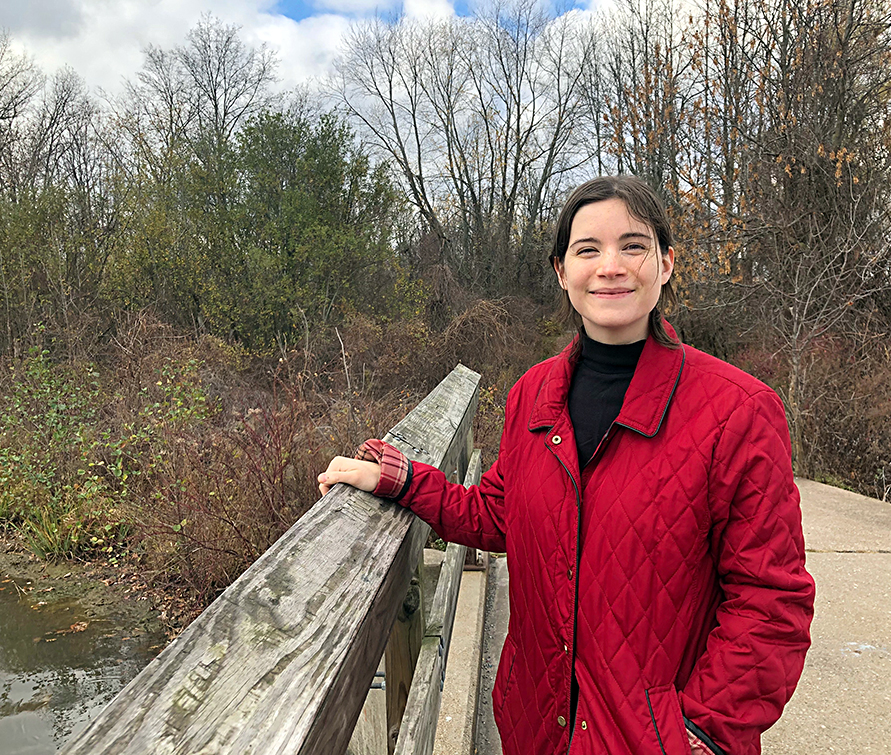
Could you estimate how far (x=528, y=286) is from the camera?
20.9 metres

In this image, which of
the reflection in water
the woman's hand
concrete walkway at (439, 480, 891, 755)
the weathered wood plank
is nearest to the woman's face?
the woman's hand

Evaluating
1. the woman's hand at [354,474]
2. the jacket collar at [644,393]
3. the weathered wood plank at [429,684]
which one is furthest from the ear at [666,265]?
the weathered wood plank at [429,684]

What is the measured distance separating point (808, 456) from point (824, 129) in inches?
187

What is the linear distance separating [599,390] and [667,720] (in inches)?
26.0

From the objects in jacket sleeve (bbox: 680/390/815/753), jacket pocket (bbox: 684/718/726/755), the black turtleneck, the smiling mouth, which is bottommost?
jacket pocket (bbox: 684/718/726/755)

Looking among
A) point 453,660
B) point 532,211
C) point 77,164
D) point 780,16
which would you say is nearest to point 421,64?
point 532,211

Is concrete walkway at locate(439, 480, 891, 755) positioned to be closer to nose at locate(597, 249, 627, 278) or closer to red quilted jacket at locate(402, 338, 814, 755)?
red quilted jacket at locate(402, 338, 814, 755)

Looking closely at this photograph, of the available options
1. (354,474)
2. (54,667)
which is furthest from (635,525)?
(54,667)

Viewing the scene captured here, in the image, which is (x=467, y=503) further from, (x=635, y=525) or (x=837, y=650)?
(x=837, y=650)

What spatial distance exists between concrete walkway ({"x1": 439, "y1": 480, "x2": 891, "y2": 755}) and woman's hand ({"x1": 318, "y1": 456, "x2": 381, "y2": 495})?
131cm

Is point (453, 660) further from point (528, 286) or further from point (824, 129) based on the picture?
point (528, 286)

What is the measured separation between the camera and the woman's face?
1.43 metres

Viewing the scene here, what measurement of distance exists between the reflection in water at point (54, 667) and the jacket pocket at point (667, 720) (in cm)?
399

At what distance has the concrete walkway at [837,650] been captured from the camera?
2.41m
